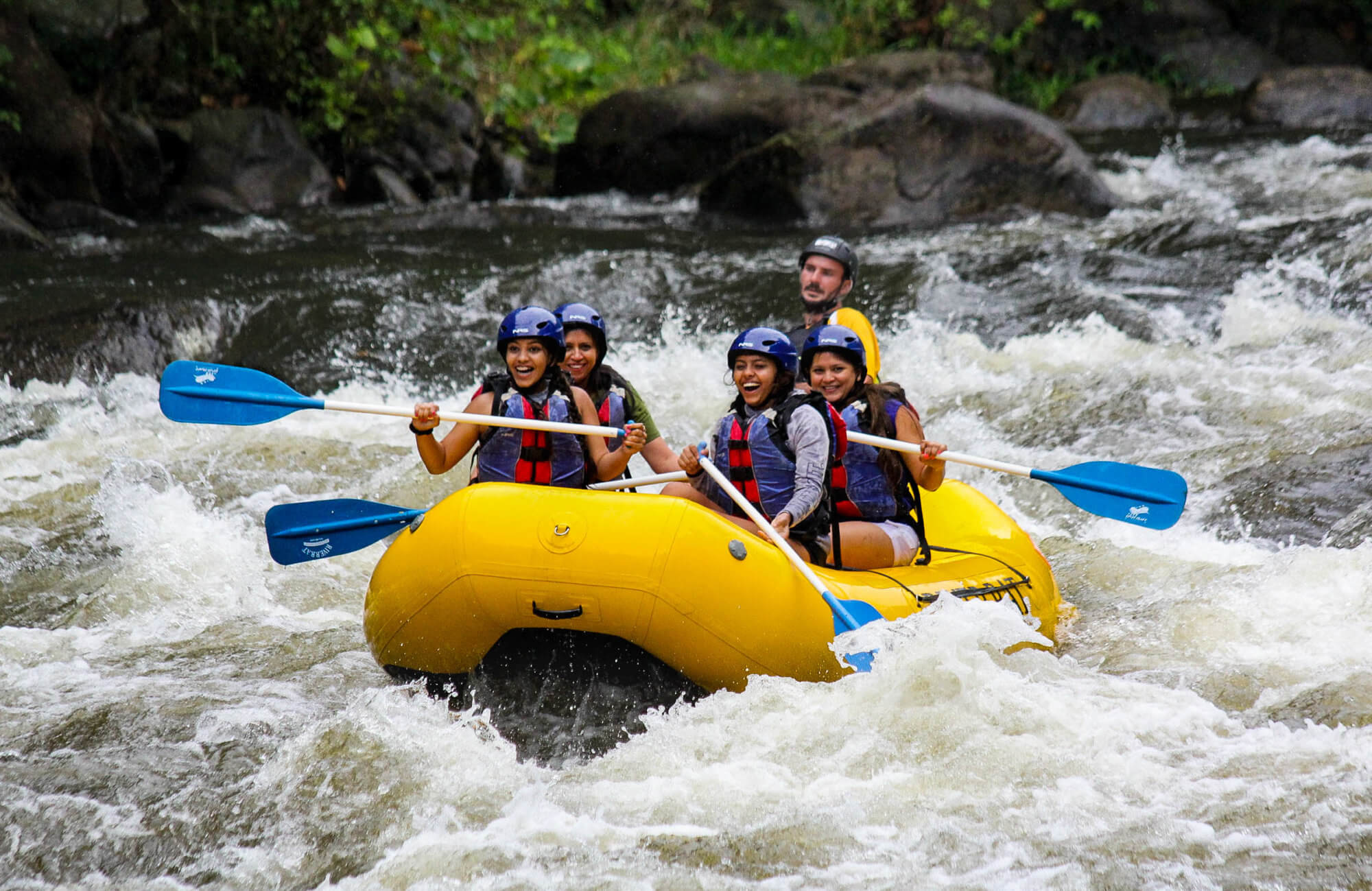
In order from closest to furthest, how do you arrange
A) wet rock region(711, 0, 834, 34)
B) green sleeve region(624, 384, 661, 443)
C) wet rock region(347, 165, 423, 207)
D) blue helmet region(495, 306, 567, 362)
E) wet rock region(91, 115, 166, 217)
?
blue helmet region(495, 306, 567, 362) < green sleeve region(624, 384, 661, 443) < wet rock region(91, 115, 166, 217) < wet rock region(347, 165, 423, 207) < wet rock region(711, 0, 834, 34)

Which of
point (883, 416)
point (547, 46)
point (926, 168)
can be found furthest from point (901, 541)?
point (547, 46)

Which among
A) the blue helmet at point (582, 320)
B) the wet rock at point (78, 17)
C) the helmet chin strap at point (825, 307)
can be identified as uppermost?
the wet rock at point (78, 17)

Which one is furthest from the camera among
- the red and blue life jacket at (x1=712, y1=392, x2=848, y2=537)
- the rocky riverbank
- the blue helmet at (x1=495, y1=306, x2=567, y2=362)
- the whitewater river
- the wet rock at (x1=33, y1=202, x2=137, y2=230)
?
the rocky riverbank

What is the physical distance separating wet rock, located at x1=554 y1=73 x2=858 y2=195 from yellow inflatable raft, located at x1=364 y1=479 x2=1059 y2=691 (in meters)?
8.45

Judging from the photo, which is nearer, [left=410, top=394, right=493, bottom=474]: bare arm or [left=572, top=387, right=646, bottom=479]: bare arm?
[left=410, top=394, right=493, bottom=474]: bare arm

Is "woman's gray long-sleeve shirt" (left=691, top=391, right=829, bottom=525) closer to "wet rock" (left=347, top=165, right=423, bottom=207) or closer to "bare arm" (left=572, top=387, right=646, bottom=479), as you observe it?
"bare arm" (left=572, top=387, right=646, bottom=479)

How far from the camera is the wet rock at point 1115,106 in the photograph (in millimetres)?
15930

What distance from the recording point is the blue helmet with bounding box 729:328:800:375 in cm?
406

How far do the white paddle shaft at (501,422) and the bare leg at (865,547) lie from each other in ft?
2.67

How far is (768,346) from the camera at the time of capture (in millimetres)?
4062

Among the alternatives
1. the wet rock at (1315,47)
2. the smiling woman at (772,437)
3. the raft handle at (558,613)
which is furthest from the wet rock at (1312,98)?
the raft handle at (558,613)

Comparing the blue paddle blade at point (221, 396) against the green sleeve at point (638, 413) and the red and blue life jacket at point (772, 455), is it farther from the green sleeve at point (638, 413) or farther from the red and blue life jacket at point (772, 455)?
the red and blue life jacket at point (772, 455)

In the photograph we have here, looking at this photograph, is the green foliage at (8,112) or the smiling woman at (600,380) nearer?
the smiling woman at (600,380)

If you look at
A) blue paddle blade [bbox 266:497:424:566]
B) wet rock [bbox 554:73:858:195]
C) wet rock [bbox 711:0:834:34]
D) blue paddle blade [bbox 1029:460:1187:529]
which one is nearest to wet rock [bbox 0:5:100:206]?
wet rock [bbox 554:73:858:195]
